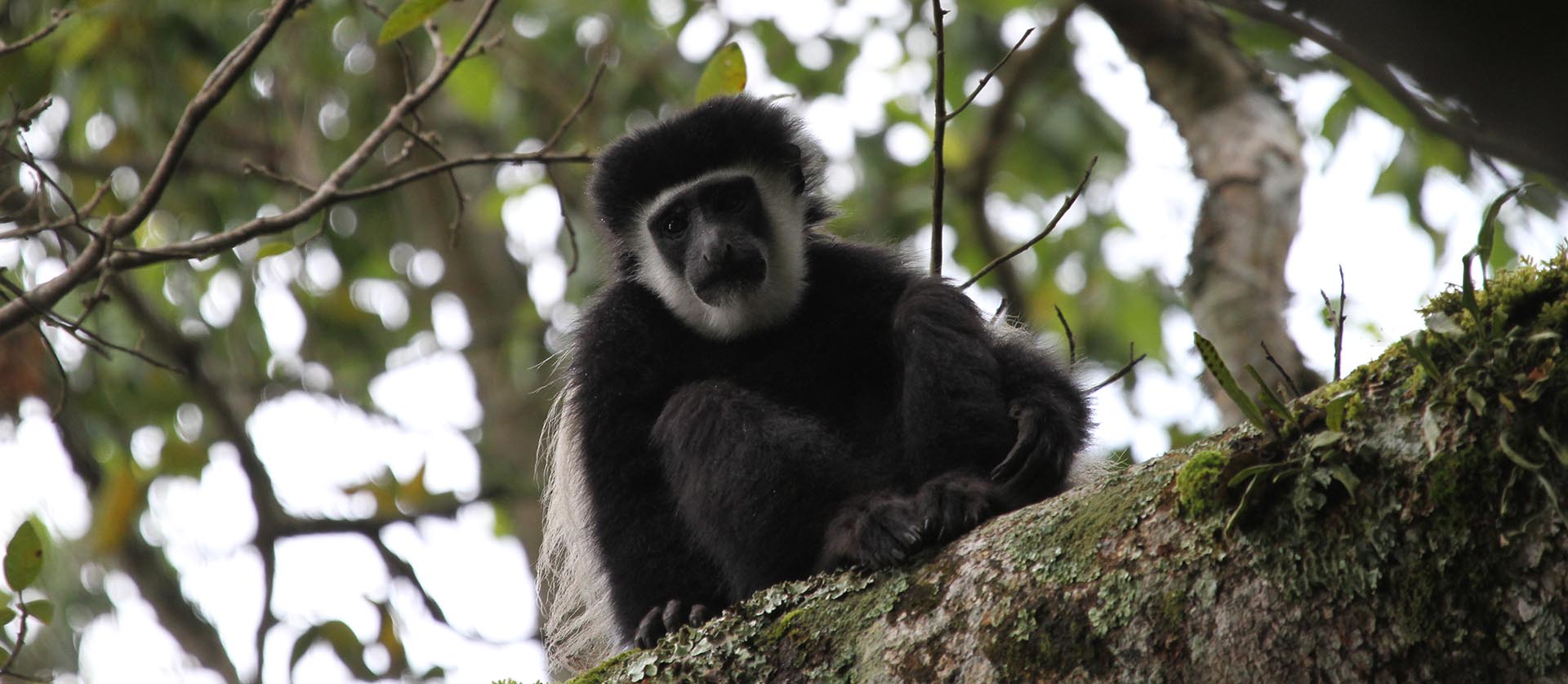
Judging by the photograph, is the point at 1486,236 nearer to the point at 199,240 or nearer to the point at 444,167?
the point at 444,167

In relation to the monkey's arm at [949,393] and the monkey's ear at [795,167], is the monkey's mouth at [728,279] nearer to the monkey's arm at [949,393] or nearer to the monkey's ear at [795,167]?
the monkey's ear at [795,167]

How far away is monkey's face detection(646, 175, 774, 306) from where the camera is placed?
11.9 ft

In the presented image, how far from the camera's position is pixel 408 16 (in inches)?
132

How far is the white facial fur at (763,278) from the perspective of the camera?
144 inches

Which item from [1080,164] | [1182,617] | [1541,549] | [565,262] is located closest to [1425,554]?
[1541,549]

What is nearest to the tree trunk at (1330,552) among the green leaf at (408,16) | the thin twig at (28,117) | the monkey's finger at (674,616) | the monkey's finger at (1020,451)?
the monkey's finger at (1020,451)

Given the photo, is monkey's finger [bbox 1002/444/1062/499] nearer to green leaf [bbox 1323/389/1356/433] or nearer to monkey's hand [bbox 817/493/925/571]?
monkey's hand [bbox 817/493/925/571]

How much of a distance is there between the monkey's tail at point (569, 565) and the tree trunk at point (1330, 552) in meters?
→ 1.73

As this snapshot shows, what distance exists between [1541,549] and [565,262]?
604 cm

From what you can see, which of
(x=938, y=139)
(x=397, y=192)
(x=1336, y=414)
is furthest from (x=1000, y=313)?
(x=397, y=192)

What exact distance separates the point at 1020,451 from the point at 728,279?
1122 millimetres

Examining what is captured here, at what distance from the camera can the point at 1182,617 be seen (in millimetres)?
1749

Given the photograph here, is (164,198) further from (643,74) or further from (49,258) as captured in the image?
(643,74)

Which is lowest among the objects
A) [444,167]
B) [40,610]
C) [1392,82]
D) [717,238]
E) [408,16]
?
[1392,82]
